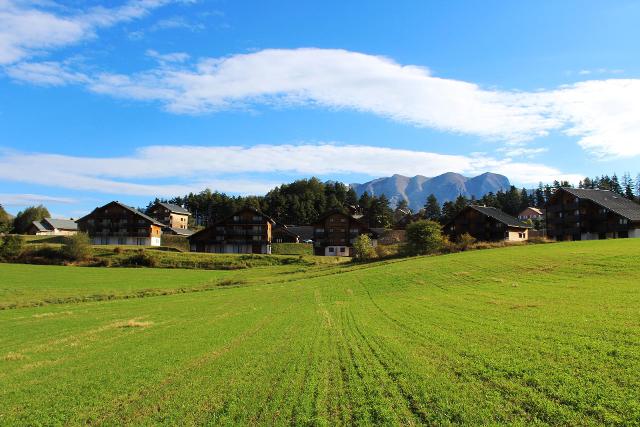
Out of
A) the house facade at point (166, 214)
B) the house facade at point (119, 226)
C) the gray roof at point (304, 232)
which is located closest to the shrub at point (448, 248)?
the gray roof at point (304, 232)

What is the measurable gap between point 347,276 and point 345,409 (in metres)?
41.7

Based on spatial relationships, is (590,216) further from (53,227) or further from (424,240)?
(53,227)

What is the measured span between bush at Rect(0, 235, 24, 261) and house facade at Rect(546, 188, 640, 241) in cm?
10170

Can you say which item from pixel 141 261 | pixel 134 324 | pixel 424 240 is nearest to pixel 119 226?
pixel 141 261

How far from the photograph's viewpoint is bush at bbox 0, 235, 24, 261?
80000mm

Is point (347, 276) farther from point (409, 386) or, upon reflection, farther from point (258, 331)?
point (409, 386)

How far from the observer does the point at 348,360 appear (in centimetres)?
1512

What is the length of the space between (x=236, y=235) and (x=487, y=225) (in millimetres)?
56971

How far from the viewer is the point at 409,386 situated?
11.9 m

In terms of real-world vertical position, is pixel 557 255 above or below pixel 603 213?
below

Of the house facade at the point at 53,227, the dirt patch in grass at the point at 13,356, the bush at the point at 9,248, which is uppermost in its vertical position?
the house facade at the point at 53,227

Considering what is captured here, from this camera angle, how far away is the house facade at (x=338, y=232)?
111312mm

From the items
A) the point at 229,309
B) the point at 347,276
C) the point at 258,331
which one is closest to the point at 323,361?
the point at 258,331

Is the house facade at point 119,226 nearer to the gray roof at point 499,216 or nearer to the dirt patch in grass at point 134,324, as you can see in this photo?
the gray roof at point 499,216
